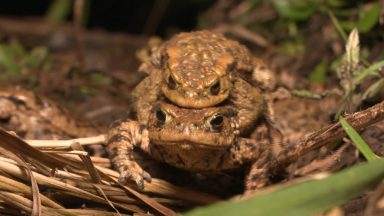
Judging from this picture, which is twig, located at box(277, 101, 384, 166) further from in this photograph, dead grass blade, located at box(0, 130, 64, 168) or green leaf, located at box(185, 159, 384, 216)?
dead grass blade, located at box(0, 130, 64, 168)

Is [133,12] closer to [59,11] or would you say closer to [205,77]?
[59,11]

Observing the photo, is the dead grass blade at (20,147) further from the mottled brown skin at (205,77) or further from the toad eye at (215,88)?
the toad eye at (215,88)

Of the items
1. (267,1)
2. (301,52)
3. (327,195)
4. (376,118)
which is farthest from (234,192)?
Answer: (267,1)

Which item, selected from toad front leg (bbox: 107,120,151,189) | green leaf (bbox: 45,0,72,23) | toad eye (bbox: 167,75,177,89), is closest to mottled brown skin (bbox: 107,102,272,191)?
toad front leg (bbox: 107,120,151,189)

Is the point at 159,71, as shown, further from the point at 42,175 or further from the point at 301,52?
the point at 301,52

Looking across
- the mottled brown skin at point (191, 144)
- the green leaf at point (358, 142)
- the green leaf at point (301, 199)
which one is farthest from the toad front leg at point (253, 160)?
the green leaf at point (301, 199)

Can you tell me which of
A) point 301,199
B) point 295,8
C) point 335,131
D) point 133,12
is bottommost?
point 301,199

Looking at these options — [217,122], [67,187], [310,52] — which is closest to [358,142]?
[217,122]
